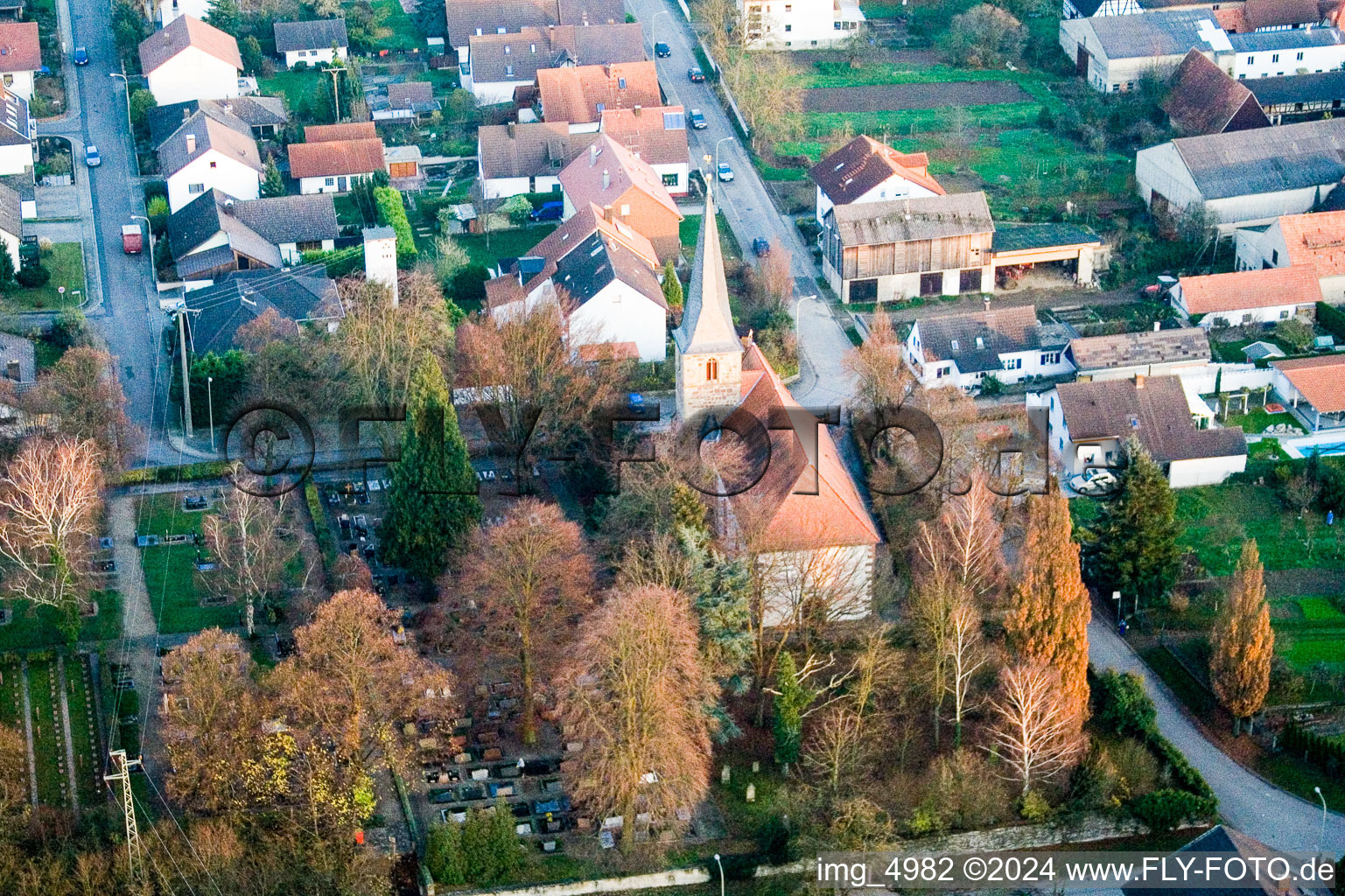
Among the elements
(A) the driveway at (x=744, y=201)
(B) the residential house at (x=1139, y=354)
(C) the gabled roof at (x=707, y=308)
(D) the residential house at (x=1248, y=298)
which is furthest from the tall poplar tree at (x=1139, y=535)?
(D) the residential house at (x=1248, y=298)

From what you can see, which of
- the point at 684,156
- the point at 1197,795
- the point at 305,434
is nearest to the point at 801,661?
the point at 1197,795

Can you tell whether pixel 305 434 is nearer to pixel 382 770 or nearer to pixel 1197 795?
pixel 382 770

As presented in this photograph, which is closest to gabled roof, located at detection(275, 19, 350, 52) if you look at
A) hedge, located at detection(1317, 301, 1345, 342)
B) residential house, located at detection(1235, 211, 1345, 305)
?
residential house, located at detection(1235, 211, 1345, 305)

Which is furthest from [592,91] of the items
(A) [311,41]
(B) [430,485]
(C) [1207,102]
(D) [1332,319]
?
(B) [430,485]

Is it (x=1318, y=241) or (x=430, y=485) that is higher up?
(x=1318, y=241)

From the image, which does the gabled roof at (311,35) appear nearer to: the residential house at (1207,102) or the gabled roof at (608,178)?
the gabled roof at (608,178)

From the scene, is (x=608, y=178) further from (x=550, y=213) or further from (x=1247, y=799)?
(x=1247, y=799)

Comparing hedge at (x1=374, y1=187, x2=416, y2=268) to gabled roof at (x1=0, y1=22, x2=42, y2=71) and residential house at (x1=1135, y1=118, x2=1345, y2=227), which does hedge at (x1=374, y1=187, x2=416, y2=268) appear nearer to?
gabled roof at (x1=0, y1=22, x2=42, y2=71)
